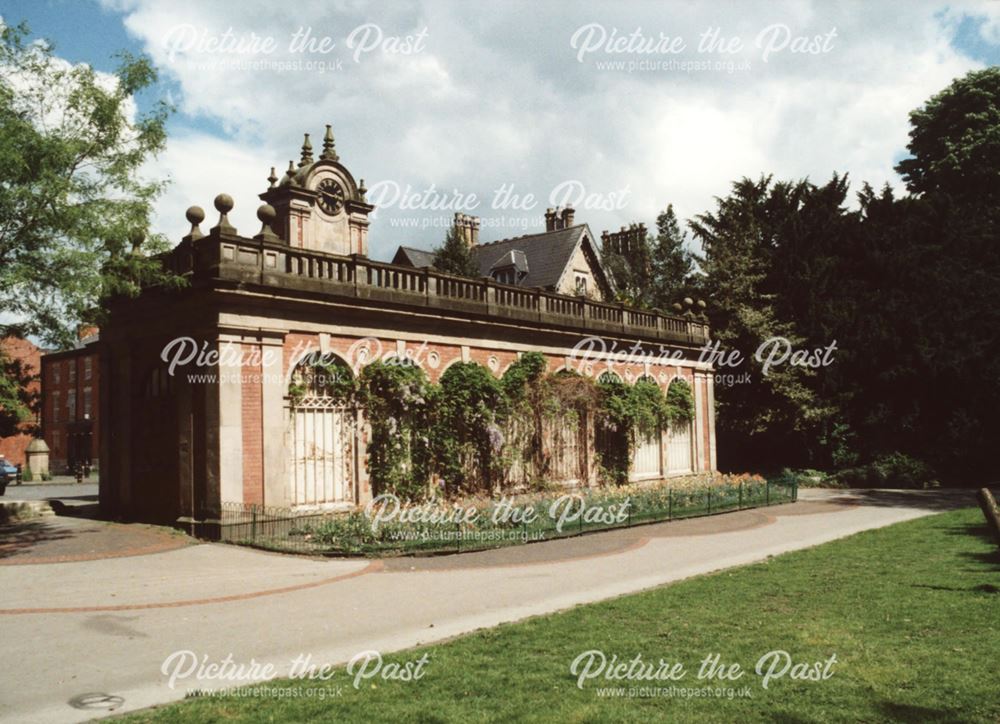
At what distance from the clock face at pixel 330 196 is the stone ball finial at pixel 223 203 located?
1178 cm

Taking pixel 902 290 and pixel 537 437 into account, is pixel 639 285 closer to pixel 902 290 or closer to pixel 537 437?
pixel 902 290

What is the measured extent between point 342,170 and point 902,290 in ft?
75.1

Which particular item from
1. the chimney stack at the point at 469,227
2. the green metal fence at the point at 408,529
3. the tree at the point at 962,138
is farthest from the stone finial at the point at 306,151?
the tree at the point at 962,138

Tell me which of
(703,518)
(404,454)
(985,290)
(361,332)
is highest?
(985,290)

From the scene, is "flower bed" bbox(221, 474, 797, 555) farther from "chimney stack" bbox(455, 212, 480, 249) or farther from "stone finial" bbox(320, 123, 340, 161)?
"chimney stack" bbox(455, 212, 480, 249)

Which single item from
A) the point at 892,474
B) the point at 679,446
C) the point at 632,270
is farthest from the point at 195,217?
the point at 632,270

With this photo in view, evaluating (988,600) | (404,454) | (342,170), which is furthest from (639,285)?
(988,600)

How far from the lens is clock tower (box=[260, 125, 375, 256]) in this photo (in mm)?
27250

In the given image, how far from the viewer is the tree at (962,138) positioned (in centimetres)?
3891

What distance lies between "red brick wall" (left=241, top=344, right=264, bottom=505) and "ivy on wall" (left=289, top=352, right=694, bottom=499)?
0.88 metres

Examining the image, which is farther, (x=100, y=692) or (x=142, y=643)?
(x=142, y=643)

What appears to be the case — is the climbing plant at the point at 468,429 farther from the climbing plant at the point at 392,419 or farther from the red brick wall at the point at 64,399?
the red brick wall at the point at 64,399

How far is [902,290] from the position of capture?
33.2 meters

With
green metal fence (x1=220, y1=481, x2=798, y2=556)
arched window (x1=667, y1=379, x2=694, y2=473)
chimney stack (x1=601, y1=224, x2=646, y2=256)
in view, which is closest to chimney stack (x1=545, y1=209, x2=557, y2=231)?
chimney stack (x1=601, y1=224, x2=646, y2=256)
